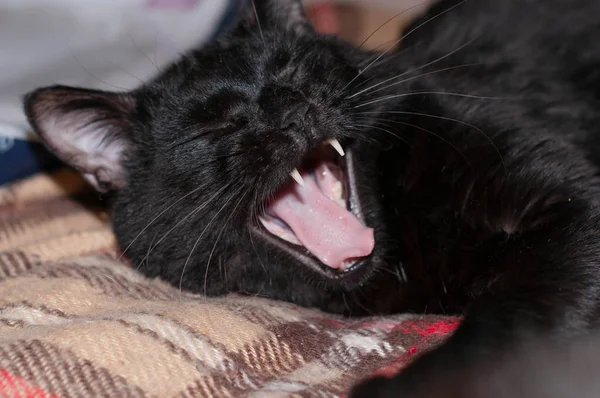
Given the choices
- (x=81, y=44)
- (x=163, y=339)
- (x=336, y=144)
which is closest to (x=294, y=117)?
(x=336, y=144)

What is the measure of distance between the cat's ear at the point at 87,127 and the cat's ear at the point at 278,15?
43 centimetres

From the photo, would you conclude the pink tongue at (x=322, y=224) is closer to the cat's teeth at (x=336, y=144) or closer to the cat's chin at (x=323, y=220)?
the cat's chin at (x=323, y=220)

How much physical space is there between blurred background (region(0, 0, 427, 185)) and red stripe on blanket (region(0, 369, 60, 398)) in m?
1.10

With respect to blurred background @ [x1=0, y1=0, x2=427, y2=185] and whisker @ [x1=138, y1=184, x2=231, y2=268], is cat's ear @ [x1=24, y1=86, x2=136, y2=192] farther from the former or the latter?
blurred background @ [x1=0, y1=0, x2=427, y2=185]

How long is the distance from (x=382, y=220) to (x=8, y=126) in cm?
123

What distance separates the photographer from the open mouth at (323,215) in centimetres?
149

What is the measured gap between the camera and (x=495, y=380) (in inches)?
37.1

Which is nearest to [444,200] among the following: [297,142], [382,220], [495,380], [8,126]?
[382,220]

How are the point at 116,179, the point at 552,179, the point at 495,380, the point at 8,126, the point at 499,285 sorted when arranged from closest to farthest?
the point at 495,380
the point at 499,285
the point at 552,179
the point at 116,179
the point at 8,126

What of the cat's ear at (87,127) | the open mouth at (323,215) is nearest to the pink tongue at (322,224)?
the open mouth at (323,215)

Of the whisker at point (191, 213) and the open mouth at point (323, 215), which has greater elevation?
the open mouth at point (323, 215)

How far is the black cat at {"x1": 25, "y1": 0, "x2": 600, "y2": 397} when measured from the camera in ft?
4.55

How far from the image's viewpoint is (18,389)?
1058mm

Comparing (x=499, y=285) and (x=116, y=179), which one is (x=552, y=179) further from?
(x=116, y=179)
